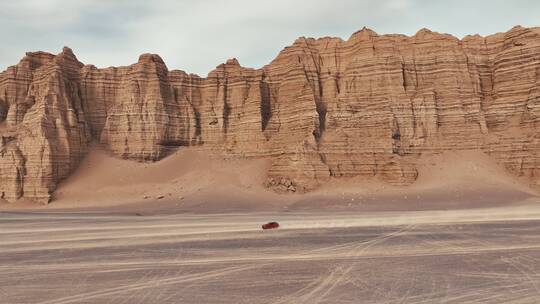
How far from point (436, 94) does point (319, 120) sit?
564 inches

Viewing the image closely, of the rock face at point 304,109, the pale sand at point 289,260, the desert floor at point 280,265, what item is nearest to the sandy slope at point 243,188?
the rock face at point 304,109

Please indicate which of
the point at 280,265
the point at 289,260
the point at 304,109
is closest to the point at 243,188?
the point at 304,109

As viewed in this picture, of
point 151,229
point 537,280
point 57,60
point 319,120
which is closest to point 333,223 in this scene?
point 151,229

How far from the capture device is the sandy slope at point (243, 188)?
33781 mm

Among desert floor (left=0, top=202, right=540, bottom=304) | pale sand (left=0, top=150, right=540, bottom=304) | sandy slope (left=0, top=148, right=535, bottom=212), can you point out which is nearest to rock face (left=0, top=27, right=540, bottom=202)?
sandy slope (left=0, top=148, right=535, bottom=212)

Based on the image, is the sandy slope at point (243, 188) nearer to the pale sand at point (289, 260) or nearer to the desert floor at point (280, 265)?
the pale sand at point (289, 260)

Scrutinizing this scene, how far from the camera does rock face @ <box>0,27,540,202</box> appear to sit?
132ft

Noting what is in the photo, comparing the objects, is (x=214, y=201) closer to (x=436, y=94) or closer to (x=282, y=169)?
(x=282, y=169)

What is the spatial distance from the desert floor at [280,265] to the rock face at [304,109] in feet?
72.0

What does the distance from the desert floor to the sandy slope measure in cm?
1404

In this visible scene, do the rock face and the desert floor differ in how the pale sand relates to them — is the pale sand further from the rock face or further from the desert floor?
the rock face

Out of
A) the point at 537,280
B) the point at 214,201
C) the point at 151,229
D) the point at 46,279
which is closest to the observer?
the point at 537,280

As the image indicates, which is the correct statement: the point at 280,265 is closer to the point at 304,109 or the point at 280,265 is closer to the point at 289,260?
the point at 289,260

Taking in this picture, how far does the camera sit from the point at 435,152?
41.5 meters
